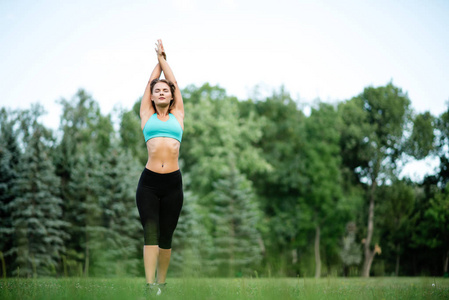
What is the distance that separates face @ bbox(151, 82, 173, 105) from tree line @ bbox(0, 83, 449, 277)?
1914 centimetres

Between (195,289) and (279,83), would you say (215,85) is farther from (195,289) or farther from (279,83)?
(195,289)

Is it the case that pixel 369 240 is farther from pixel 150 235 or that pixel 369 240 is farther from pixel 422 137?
pixel 150 235

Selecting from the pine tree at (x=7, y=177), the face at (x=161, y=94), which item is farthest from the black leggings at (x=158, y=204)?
the pine tree at (x=7, y=177)

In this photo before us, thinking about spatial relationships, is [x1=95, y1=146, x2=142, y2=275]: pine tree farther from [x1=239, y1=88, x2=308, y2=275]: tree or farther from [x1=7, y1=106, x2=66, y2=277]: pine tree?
[x1=239, y1=88, x2=308, y2=275]: tree

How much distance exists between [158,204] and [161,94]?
1.24 metres

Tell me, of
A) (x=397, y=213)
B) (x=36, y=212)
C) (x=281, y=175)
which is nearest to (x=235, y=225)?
(x=281, y=175)

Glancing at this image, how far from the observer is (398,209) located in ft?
103

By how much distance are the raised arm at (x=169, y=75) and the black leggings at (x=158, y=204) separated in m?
0.81

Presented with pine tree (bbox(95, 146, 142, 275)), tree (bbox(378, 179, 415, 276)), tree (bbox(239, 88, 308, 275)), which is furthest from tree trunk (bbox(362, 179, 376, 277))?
pine tree (bbox(95, 146, 142, 275))

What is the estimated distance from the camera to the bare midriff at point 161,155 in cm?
470

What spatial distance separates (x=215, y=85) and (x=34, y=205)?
55.8 ft

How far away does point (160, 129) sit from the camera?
4809mm

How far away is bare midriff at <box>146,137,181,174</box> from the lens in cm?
470

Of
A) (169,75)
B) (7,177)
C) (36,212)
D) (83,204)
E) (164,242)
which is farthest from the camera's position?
(83,204)
